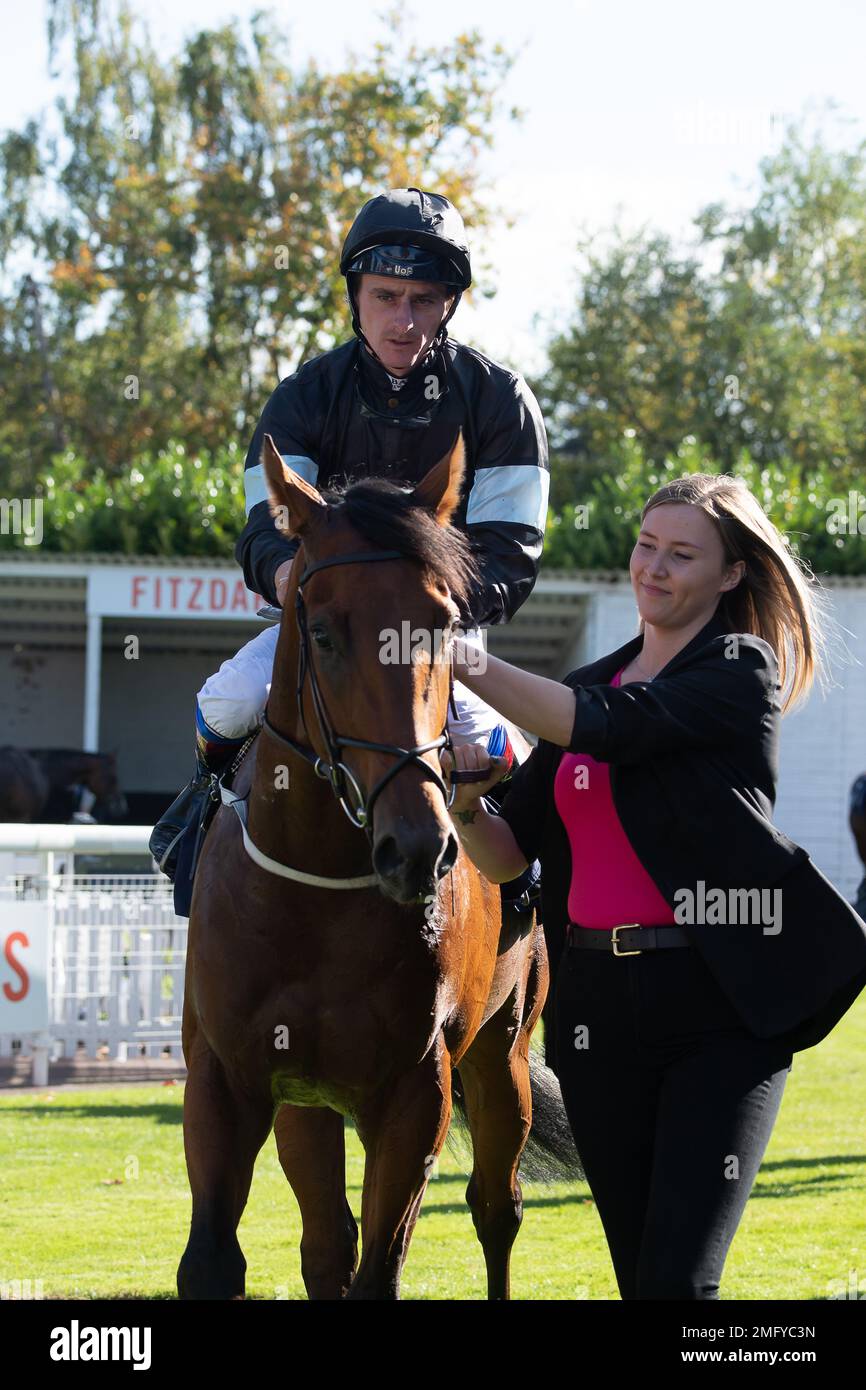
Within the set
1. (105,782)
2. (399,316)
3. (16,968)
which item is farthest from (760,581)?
(105,782)

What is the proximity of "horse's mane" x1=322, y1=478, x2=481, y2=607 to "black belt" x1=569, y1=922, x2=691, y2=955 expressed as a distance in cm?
74

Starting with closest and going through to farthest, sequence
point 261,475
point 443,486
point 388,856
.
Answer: point 388,856 → point 443,486 → point 261,475

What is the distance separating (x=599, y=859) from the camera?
10.3ft

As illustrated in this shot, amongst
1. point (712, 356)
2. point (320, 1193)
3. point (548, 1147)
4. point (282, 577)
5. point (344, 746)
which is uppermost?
point (712, 356)

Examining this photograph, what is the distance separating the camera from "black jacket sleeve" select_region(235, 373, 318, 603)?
3.48 metres

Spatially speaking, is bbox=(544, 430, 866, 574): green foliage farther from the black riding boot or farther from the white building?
the black riding boot

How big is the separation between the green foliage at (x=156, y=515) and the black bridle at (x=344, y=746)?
18076 millimetres

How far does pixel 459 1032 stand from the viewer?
362 cm

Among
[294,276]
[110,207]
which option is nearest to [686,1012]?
[294,276]

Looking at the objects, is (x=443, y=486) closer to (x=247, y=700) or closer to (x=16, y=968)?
(x=247, y=700)

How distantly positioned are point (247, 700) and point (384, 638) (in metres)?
1.00

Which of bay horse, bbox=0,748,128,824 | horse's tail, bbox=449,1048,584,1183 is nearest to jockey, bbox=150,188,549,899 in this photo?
horse's tail, bbox=449,1048,584,1183
